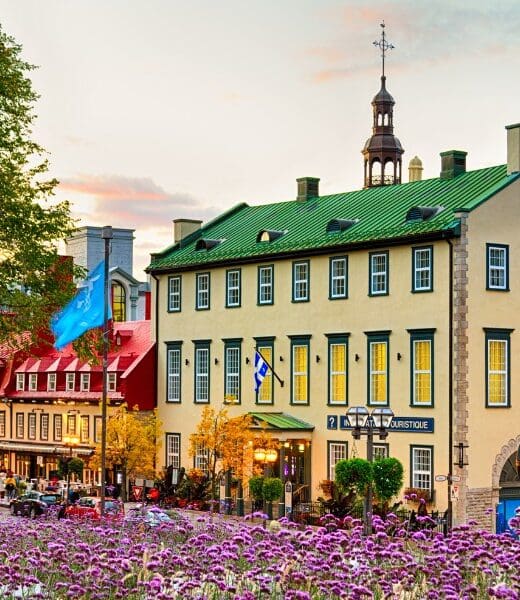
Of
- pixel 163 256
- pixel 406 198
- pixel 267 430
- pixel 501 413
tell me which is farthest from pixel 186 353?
pixel 501 413

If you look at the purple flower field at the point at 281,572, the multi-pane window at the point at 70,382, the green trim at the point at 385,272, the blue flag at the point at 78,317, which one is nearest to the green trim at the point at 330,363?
the green trim at the point at 385,272

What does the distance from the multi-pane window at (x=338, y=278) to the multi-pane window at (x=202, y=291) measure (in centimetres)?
928

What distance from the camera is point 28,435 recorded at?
3083 inches

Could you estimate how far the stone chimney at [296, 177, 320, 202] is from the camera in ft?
224

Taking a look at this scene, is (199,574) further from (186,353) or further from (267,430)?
(186,353)

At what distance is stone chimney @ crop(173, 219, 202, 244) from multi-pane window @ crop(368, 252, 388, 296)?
1750cm

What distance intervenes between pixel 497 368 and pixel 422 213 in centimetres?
678

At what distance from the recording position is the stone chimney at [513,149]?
5512 centimetres

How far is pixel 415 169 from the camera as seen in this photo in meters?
96.7

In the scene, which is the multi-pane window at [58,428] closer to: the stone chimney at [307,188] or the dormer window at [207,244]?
the dormer window at [207,244]

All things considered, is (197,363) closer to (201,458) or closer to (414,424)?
(201,458)

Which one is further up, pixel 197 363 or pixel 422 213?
pixel 422 213

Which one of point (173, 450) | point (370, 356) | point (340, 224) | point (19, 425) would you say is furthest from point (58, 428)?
point (370, 356)

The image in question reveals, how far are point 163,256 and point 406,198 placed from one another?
50.1 ft
